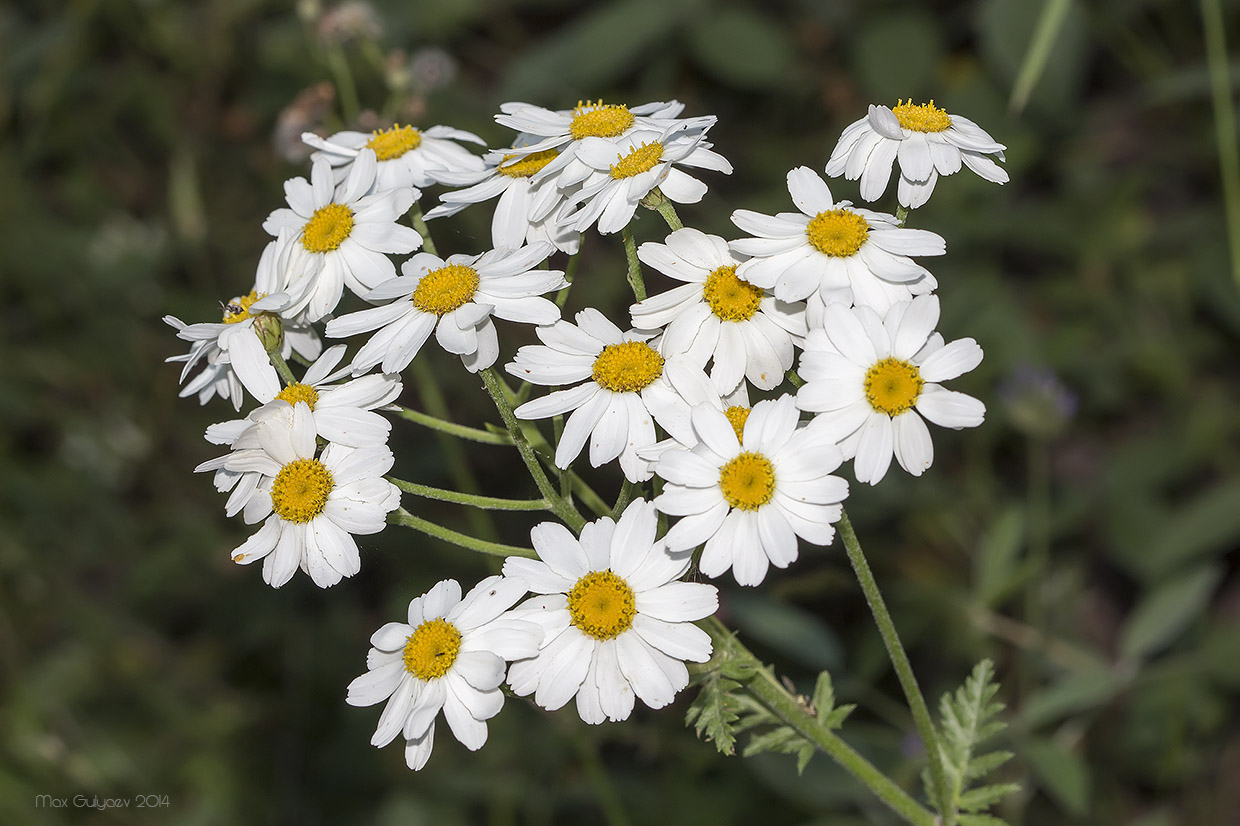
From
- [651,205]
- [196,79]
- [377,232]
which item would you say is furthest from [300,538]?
[196,79]

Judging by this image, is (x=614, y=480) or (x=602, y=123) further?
(x=614, y=480)

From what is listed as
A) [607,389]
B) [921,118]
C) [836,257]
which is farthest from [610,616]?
[921,118]

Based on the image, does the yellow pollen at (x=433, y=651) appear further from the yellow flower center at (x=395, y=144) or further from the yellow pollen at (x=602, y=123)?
the yellow flower center at (x=395, y=144)

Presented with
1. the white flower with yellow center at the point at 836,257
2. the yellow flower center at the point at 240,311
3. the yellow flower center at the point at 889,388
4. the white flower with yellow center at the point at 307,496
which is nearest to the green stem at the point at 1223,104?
the white flower with yellow center at the point at 836,257

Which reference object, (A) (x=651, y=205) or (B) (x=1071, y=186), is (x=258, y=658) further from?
(B) (x=1071, y=186)

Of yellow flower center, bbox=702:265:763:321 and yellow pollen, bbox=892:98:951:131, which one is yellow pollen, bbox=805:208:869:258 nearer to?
yellow flower center, bbox=702:265:763:321

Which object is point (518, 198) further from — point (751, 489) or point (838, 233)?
point (751, 489)
